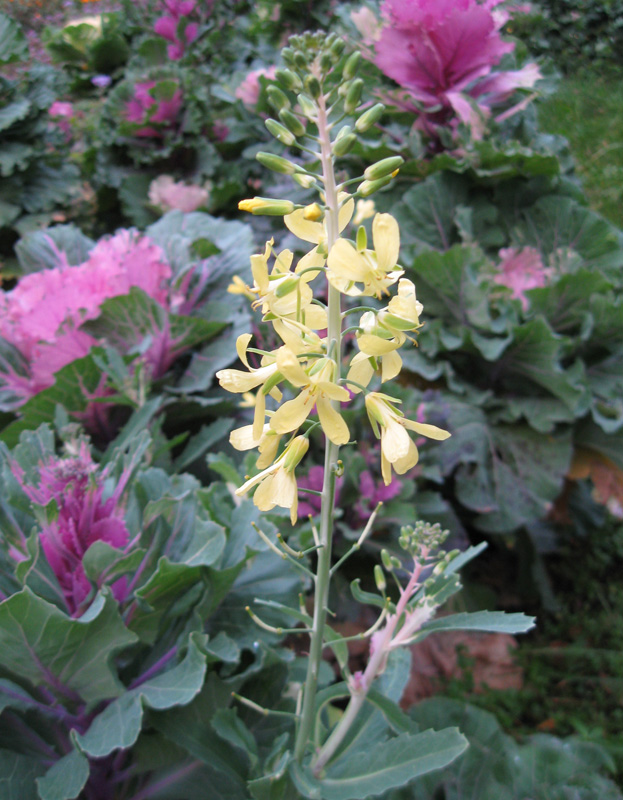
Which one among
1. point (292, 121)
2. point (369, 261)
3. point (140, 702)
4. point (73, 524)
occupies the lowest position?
point (140, 702)

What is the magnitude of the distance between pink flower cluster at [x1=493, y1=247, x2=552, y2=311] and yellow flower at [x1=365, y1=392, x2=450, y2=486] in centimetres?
143

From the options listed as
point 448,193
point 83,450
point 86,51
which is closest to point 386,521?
point 83,450

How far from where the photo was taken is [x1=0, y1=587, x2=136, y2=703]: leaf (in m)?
0.86

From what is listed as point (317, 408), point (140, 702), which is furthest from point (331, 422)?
point (140, 702)

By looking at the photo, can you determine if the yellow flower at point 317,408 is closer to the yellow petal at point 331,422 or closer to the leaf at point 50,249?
the yellow petal at point 331,422

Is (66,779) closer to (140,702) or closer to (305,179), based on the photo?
(140,702)

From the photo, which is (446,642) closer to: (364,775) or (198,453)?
(198,453)

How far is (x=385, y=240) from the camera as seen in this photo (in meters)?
0.63

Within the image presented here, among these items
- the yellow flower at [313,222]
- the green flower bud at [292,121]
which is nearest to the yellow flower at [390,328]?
the yellow flower at [313,222]

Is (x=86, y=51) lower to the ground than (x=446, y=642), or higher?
higher

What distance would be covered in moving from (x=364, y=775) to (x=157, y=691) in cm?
35

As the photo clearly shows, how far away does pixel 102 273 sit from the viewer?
1661 millimetres

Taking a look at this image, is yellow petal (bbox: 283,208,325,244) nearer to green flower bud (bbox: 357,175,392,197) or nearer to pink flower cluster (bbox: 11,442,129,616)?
green flower bud (bbox: 357,175,392,197)

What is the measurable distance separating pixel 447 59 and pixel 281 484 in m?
1.93
